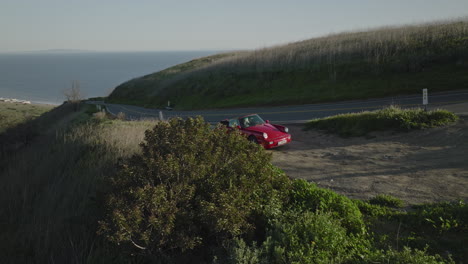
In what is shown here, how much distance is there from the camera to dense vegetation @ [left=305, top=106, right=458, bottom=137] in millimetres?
12617

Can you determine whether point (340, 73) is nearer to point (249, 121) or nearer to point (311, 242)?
point (249, 121)

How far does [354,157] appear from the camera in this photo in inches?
408

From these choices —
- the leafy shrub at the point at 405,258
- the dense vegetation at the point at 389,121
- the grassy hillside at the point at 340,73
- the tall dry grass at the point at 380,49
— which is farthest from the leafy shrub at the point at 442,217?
the tall dry grass at the point at 380,49

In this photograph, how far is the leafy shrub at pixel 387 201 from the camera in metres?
6.34

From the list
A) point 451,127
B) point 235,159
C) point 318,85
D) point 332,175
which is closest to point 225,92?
point 318,85

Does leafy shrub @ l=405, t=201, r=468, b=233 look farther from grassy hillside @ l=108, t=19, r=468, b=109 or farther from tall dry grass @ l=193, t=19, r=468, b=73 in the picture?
tall dry grass @ l=193, t=19, r=468, b=73

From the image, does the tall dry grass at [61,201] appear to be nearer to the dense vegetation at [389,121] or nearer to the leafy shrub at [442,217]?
the leafy shrub at [442,217]

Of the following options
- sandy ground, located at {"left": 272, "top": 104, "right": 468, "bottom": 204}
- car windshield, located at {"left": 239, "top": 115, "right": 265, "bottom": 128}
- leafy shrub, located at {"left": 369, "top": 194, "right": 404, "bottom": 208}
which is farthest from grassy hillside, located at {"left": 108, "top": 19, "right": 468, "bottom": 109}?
leafy shrub, located at {"left": 369, "top": 194, "right": 404, "bottom": 208}

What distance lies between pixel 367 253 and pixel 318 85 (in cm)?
2587

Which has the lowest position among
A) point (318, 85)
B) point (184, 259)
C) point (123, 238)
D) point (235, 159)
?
point (184, 259)

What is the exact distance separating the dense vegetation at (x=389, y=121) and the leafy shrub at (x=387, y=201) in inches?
280

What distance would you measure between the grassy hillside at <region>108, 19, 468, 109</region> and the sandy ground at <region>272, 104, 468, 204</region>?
12.3 metres

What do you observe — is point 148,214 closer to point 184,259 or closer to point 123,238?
point 123,238

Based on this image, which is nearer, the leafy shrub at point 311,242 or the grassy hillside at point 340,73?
the leafy shrub at point 311,242
